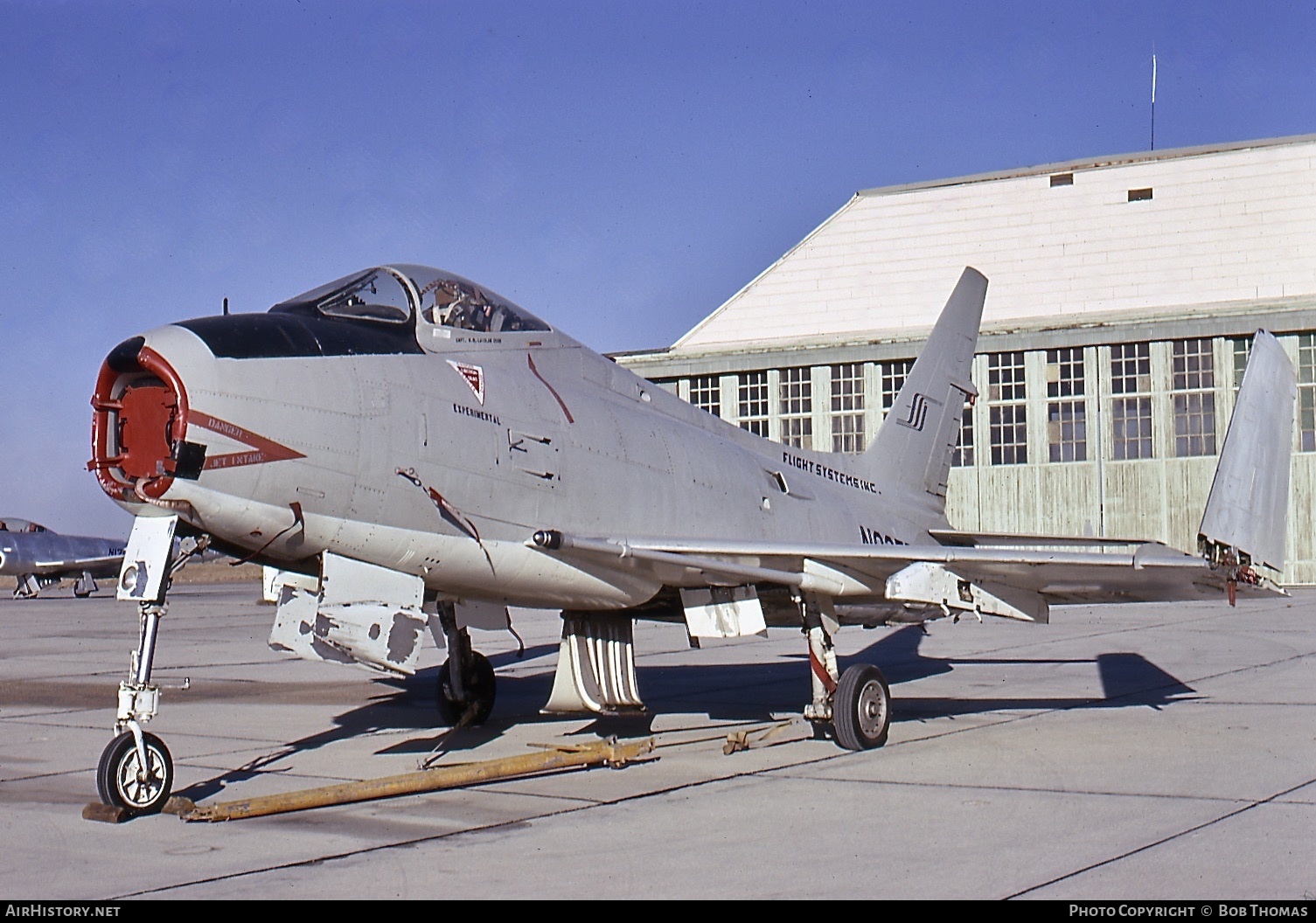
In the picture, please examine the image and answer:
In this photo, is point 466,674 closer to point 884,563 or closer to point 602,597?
point 602,597

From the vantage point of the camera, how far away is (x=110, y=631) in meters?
26.3

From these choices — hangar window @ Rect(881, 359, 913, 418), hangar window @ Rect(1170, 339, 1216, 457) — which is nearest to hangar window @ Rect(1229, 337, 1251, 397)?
→ hangar window @ Rect(1170, 339, 1216, 457)

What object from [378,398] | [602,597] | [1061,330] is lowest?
[602,597]

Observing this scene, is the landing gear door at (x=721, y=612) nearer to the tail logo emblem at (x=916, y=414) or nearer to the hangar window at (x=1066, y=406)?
the tail logo emblem at (x=916, y=414)

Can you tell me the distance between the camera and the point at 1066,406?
36.9 metres

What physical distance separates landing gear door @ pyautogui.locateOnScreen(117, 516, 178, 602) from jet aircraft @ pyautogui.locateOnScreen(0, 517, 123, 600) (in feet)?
125

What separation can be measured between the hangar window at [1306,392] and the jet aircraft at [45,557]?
119 feet

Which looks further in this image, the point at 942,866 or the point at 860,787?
the point at 860,787

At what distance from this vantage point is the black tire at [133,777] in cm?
748

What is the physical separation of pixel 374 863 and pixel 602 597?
4036 mm

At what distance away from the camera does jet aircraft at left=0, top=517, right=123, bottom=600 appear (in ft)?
142

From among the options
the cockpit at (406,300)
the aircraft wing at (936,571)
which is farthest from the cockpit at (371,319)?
the aircraft wing at (936,571)
